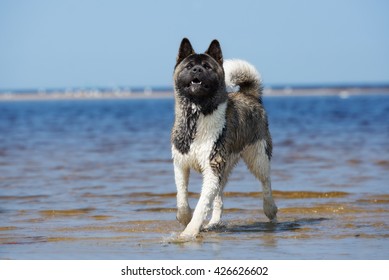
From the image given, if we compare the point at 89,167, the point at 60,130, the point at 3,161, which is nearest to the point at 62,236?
the point at 89,167

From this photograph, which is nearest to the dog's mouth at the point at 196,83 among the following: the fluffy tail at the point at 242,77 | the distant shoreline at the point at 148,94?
the fluffy tail at the point at 242,77

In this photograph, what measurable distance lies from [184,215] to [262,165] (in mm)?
1216

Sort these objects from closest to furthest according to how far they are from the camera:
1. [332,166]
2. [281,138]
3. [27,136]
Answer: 1. [332,166]
2. [281,138]
3. [27,136]

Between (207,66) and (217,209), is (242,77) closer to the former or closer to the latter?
(207,66)

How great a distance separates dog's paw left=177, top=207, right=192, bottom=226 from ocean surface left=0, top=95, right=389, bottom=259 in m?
0.15

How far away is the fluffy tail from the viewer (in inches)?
387

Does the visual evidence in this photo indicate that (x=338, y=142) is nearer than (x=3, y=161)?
No

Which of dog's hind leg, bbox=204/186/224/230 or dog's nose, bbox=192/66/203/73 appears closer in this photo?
dog's nose, bbox=192/66/203/73

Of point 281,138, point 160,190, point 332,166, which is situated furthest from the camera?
point 281,138

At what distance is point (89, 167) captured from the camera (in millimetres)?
16531

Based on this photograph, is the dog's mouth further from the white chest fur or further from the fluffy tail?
the fluffy tail

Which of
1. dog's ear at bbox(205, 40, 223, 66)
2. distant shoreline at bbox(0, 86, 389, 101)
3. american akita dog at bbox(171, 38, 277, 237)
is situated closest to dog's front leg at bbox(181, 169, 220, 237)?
american akita dog at bbox(171, 38, 277, 237)

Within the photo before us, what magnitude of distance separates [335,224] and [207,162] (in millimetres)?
1741
